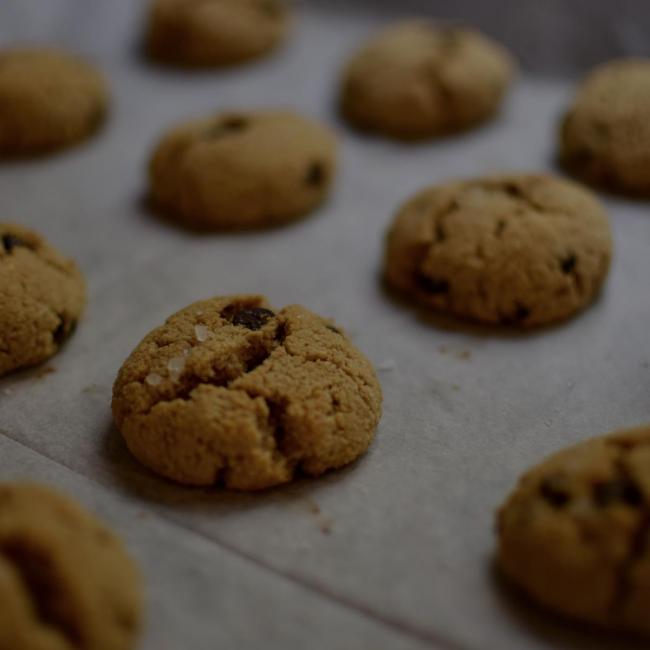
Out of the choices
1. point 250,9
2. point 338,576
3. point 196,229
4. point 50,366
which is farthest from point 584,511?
point 250,9

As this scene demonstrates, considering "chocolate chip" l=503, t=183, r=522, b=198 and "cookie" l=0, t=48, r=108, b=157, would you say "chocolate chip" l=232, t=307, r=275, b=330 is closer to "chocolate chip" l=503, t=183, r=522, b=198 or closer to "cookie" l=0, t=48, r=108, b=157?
"chocolate chip" l=503, t=183, r=522, b=198

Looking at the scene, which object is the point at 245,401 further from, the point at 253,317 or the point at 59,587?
the point at 59,587

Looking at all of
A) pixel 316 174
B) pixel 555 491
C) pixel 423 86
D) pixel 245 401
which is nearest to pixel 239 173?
pixel 316 174

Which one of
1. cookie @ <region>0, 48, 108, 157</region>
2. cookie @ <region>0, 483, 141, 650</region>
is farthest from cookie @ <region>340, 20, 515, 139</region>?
cookie @ <region>0, 483, 141, 650</region>

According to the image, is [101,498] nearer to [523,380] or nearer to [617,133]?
[523,380]

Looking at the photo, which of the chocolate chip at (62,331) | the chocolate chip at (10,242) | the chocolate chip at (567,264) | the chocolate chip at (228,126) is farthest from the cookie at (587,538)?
the chocolate chip at (228,126)

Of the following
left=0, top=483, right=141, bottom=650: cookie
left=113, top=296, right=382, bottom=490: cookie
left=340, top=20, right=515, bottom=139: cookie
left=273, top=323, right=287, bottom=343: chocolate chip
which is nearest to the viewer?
left=0, top=483, right=141, bottom=650: cookie
